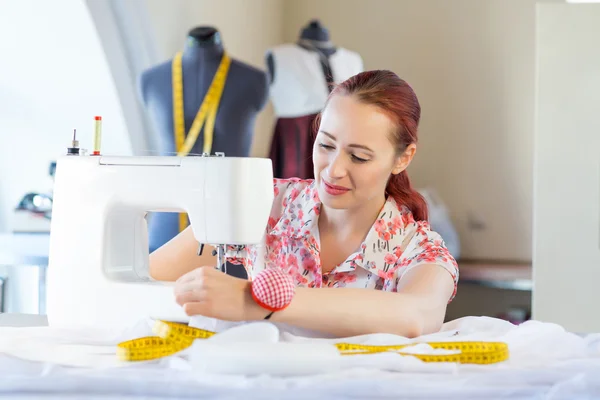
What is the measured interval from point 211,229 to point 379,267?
440mm

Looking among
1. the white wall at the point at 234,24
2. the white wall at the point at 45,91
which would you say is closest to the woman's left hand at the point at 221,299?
the white wall at the point at 45,91

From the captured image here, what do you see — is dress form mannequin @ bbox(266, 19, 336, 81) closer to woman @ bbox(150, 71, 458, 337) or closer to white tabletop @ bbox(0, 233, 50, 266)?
white tabletop @ bbox(0, 233, 50, 266)

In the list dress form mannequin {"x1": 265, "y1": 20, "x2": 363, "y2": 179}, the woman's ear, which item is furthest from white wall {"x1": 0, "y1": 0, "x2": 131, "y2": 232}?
the woman's ear

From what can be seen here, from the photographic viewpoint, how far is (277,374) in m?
1.08

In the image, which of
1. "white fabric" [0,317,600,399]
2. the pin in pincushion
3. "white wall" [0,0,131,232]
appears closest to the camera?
"white fabric" [0,317,600,399]

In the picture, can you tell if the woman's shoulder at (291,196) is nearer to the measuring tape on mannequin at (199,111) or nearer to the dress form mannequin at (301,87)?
the measuring tape on mannequin at (199,111)

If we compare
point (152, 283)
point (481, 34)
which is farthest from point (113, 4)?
point (152, 283)

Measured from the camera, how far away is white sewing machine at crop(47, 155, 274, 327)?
1.52 meters

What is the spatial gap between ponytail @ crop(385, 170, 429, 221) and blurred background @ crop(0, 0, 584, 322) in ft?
4.67

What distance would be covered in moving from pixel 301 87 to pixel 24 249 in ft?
5.30

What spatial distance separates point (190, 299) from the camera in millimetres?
1346

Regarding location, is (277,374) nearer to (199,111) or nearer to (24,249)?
(24,249)

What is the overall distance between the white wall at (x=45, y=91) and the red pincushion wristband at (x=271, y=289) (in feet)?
8.80

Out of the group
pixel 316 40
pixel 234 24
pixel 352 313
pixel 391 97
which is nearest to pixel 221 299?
pixel 352 313
